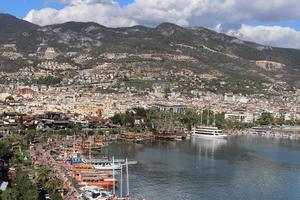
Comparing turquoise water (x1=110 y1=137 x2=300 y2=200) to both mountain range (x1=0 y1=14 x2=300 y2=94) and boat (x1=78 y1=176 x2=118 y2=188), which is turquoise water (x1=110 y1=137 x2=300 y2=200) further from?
mountain range (x1=0 y1=14 x2=300 y2=94)

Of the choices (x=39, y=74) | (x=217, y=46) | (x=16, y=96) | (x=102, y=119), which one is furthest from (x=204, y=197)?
(x=217, y=46)

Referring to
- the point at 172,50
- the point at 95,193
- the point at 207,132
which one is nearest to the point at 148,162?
the point at 95,193

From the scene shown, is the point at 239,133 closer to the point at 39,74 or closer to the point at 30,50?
the point at 39,74

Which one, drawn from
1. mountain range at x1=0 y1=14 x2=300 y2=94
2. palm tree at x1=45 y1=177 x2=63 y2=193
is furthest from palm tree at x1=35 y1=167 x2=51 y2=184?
mountain range at x1=0 y1=14 x2=300 y2=94

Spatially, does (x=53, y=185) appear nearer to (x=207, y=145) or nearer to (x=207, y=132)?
(x=207, y=145)

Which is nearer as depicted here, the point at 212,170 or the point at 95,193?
the point at 95,193
